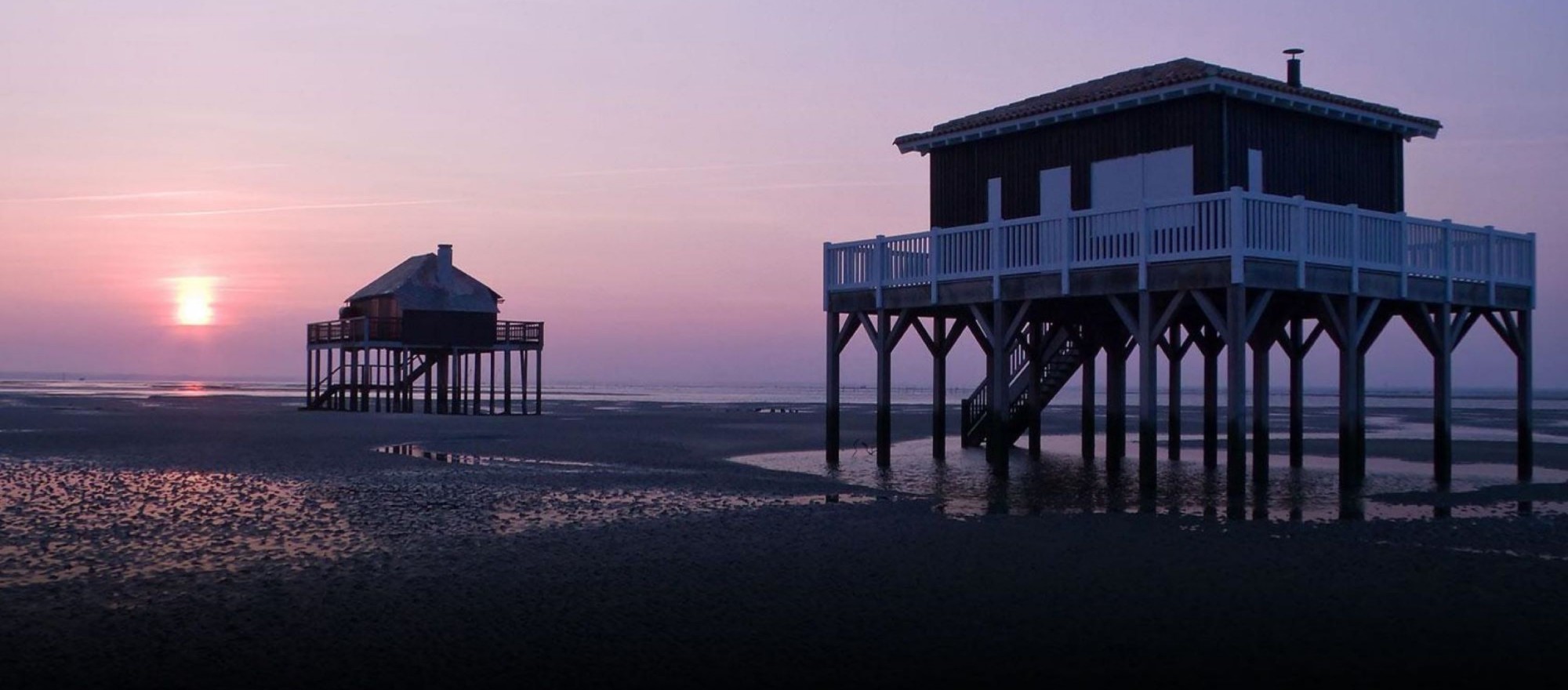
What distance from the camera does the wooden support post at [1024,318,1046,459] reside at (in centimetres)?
2705

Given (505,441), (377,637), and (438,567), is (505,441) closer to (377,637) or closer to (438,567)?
(438,567)

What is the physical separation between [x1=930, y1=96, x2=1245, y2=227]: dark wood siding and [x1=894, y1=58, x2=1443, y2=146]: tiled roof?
0.42m

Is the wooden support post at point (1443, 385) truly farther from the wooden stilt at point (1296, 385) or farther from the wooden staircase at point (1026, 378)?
the wooden staircase at point (1026, 378)

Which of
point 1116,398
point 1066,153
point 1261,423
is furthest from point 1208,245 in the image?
point 1116,398

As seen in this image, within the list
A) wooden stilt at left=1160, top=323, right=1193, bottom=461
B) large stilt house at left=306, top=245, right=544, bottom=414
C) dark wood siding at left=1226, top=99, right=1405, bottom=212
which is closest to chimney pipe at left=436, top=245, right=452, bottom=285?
large stilt house at left=306, top=245, right=544, bottom=414

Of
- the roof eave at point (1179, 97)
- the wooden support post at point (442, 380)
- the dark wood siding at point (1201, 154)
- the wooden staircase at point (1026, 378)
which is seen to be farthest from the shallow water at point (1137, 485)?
the wooden support post at point (442, 380)

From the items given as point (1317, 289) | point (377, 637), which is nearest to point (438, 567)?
point (377, 637)

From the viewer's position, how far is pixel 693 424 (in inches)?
1817

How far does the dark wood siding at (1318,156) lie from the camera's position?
2141 centimetres

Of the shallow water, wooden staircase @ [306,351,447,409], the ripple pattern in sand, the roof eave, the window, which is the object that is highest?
the roof eave

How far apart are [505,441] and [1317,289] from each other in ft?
67.0

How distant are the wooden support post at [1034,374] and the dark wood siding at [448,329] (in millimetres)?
33777

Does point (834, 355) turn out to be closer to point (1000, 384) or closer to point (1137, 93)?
point (1000, 384)

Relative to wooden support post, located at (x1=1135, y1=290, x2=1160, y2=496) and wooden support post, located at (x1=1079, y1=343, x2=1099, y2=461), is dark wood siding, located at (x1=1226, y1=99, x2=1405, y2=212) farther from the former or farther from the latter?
wooden support post, located at (x1=1079, y1=343, x2=1099, y2=461)
